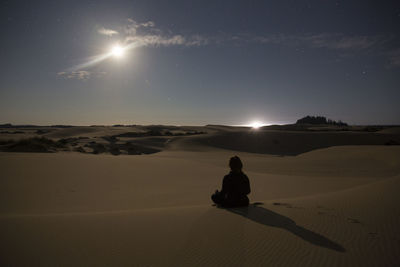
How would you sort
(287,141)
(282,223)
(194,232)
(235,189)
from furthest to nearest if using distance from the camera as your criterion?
(287,141), (235,189), (282,223), (194,232)

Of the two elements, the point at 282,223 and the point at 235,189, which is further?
the point at 235,189

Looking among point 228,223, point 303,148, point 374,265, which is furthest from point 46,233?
point 303,148

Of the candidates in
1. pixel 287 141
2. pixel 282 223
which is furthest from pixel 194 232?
pixel 287 141

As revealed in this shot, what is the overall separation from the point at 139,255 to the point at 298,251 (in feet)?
5.82

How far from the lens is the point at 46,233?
2.97 m

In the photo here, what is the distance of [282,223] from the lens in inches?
132

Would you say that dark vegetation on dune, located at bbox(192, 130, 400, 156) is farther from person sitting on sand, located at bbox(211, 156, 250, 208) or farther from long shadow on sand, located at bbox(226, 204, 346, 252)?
long shadow on sand, located at bbox(226, 204, 346, 252)

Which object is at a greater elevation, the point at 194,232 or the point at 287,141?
the point at 287,141

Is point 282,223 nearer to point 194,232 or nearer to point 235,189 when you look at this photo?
point 235,189

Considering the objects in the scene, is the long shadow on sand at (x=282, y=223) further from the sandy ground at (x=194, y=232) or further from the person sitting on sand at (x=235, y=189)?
the person sitting on sand at (x=235, y=189)

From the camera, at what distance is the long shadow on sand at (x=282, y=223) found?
2.66m

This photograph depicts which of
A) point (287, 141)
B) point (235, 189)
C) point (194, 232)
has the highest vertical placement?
point (287, 141)

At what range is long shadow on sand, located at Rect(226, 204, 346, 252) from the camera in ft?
8.73

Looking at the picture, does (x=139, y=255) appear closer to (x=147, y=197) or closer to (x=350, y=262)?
(x=350, y=262)
